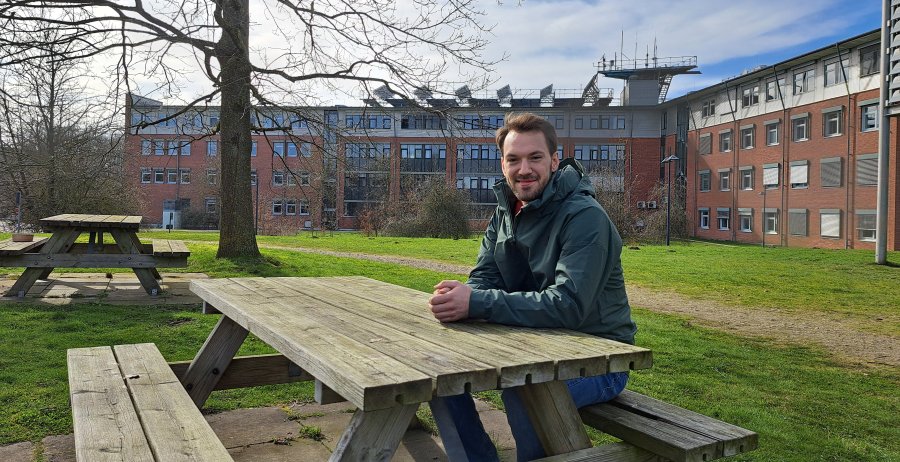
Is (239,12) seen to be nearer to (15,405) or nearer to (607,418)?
(15,405)

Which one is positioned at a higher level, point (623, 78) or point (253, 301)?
point (623, 78)

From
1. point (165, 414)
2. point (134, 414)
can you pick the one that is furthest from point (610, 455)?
point (134, 414)

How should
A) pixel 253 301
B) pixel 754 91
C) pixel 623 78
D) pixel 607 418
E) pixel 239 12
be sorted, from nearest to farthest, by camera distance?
pixel 607 418
pixel 253 301
pixel 239 12
pixel 754 91
pixel 623 78

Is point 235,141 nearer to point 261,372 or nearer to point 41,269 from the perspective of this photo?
point 41,269

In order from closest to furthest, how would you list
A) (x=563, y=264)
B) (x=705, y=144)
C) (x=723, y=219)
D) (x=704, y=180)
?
(x=563, y=264) → (x=723, y=219) → (x=705, y=144) → (x=704, y=180)

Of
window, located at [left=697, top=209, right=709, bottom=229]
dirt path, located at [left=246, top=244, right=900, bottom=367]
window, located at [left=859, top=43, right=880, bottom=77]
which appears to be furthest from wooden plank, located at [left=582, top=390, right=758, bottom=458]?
window, located at [left=697, top=209, right=709, bottom=229]

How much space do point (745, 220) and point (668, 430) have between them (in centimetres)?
4163

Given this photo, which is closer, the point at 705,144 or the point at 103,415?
the point at 103,415

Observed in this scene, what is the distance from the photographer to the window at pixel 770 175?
37.8m

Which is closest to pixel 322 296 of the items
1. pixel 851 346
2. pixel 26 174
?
pixel 851 346

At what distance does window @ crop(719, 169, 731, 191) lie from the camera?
139ft

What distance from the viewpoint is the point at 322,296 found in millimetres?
3424

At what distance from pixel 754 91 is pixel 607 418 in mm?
41504

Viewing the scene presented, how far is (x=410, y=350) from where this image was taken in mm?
2084
